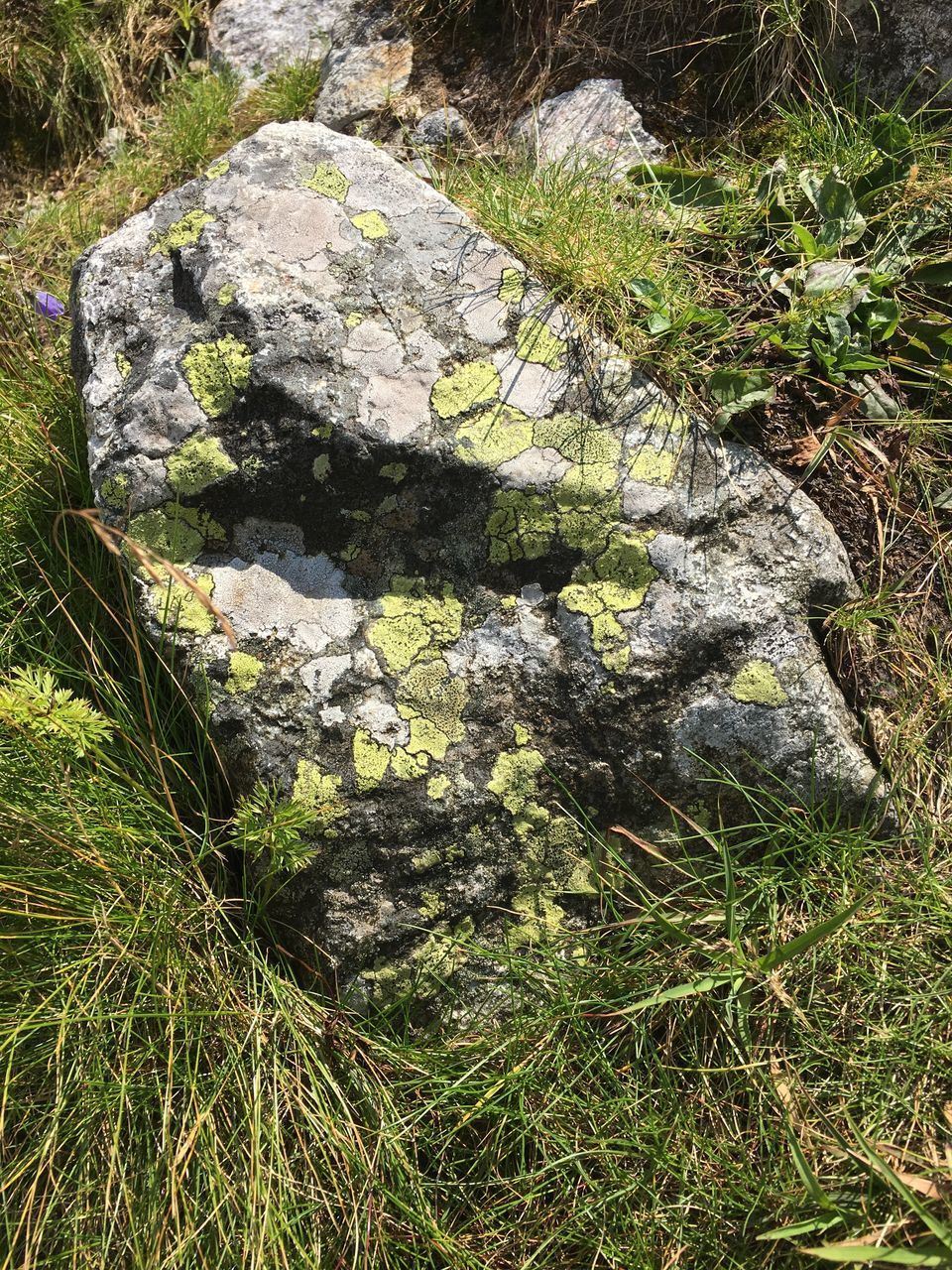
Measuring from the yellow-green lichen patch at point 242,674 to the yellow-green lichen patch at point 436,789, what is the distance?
1.75ft

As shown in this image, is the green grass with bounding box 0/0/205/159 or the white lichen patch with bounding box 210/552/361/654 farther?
the green grass with bounding box 0/0/205/159

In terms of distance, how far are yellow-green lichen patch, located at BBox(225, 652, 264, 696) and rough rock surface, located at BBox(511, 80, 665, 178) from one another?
2159 mm

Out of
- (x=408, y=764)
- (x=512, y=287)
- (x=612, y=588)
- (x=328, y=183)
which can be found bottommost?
(x=408, y=764)

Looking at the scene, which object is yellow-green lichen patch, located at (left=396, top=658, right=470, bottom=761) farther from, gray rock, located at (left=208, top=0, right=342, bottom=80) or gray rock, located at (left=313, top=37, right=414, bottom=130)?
gray rock, located at (left=208, top=0, right=342, bottom=80)

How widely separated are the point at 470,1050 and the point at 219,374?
1937 millimetres

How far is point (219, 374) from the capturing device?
2.56 meters

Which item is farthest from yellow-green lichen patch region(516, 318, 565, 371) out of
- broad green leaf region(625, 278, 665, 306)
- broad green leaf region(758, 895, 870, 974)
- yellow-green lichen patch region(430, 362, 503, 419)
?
broad green leaf region(758, 895, 870, 974)

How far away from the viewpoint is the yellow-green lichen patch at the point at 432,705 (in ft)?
8.14

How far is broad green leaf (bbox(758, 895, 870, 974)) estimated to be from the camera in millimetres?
2152

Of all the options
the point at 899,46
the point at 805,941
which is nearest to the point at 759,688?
the point at 805,941

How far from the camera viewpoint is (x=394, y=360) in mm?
2623

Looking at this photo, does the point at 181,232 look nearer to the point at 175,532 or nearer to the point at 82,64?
the point at 175,532

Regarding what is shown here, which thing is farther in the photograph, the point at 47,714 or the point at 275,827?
the point at 275,827

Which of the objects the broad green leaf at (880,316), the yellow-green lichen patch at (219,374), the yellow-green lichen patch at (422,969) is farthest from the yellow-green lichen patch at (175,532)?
the broad green leaf at (880,316)
